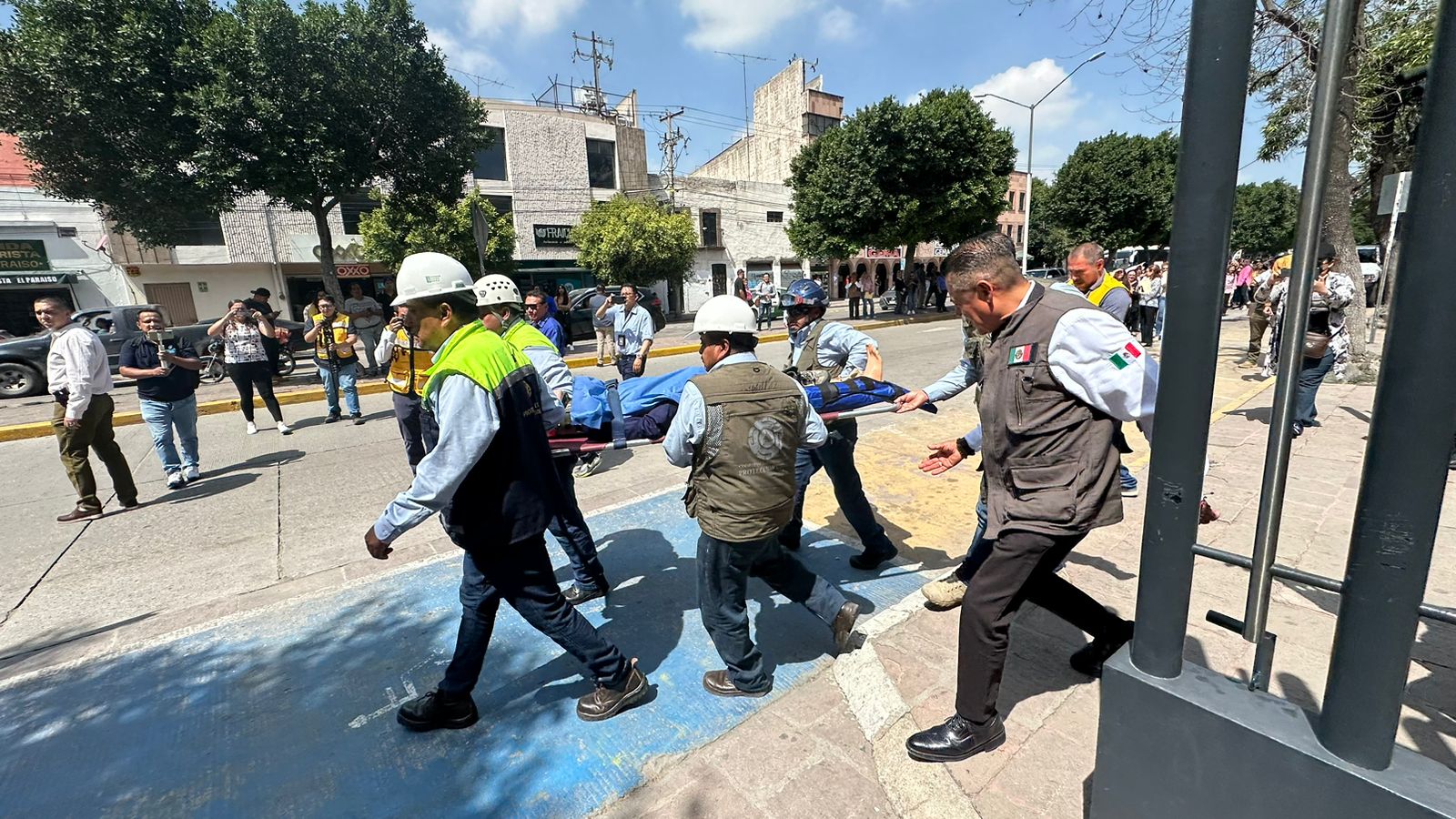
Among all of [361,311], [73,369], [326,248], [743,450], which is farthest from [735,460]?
[326,248]

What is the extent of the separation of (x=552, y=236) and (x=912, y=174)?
15.7 m

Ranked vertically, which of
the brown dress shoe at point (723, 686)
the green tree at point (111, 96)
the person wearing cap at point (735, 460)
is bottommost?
the brown dress shoe at point (723, 686)

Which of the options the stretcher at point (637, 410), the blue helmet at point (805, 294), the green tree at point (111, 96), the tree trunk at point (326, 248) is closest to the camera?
the stretcher at point (637, 410)

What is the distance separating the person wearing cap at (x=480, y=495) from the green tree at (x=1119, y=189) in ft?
127

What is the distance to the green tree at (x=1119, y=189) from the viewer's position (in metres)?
32.8

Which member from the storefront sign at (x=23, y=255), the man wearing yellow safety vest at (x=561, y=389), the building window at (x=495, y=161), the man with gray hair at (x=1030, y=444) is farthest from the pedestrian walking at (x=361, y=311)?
the storefront sign at (x=23, y=255)

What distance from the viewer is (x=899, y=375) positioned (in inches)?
427

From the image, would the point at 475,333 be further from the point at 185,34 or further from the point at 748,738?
the point at 185,34

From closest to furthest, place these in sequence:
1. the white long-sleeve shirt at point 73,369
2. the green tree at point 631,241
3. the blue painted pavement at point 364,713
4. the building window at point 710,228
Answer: the blue painted pavement at point 364,713 → the white long-sleeve shirt at point 73,369 → the green tree at point 631,241 → the building window at point 710,228

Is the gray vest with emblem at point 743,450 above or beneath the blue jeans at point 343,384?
above

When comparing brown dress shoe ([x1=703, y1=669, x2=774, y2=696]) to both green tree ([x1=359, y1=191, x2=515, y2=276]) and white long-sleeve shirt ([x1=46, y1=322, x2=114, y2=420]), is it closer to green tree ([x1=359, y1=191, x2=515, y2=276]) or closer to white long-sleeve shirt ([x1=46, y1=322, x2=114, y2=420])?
white long-sleeve shirt ([x1=46, y1=322, x2=114, y2=420])

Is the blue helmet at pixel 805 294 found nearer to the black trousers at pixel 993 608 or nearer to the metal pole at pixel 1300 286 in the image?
the black trousers at pixel 993 608

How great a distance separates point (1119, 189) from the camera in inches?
1316

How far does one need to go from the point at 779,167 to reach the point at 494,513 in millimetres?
39920
